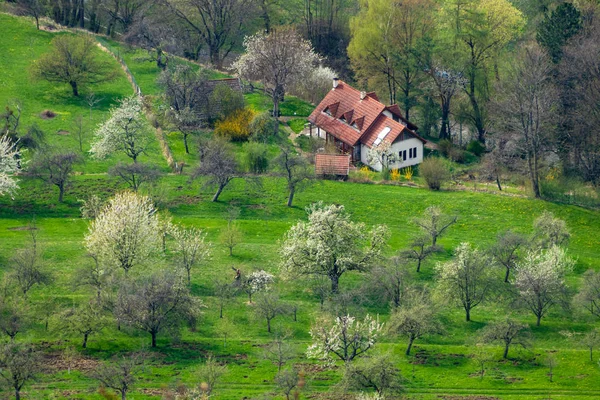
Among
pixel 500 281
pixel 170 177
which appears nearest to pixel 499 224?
pixel 500 281

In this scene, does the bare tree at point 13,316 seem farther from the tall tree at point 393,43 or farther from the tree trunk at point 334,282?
the tall tree at point 393,43

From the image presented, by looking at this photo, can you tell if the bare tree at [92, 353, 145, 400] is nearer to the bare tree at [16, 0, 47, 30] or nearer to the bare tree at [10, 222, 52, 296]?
the bare tree at [10, 222, 52, 296]

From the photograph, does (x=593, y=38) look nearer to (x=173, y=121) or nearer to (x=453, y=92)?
(x=453, y=92)

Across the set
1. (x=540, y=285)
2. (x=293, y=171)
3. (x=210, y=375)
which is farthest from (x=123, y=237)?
(x=540, y=285)

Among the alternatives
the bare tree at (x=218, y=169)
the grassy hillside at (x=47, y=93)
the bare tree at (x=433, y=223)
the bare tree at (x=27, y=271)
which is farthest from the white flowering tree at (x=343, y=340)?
the grassy hillside at (x=47, y=93)

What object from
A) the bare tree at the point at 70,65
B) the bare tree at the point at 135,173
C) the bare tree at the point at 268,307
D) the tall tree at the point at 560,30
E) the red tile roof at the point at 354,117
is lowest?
the bare tree at the point at 268,307
